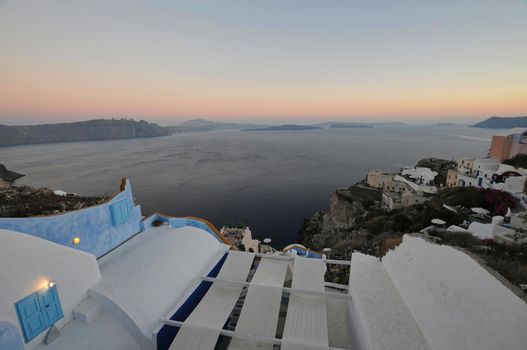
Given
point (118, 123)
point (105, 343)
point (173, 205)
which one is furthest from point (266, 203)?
point (118, 123)

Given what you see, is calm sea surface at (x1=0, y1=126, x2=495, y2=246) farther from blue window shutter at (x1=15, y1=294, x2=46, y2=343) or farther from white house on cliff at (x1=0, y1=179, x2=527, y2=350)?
blue window shutter at (x1=15, y1=294, x2=46, y2=343)

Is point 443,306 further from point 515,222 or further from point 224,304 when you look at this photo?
point 515,222

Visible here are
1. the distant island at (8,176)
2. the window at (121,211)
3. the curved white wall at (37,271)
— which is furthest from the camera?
the distant island at (8,176)

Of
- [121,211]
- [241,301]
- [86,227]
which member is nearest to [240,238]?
[241,301]

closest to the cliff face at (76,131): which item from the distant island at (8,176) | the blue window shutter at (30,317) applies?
the distant island at (8,176)

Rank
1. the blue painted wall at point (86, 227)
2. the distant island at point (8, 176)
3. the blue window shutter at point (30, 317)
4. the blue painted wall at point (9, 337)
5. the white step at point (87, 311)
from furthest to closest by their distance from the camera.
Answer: the distant island at point (8, 176) < the blue painted wall at point (86, 227) < the white step at point (87, 311) < the blue window shutter at point (30, 317) < the blue painted wall at point (9, 337)

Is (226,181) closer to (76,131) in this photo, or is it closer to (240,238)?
(240,238)

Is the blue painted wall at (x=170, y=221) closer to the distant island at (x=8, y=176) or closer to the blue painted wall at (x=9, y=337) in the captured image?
the blue painted wall at (x=9, y=337)
